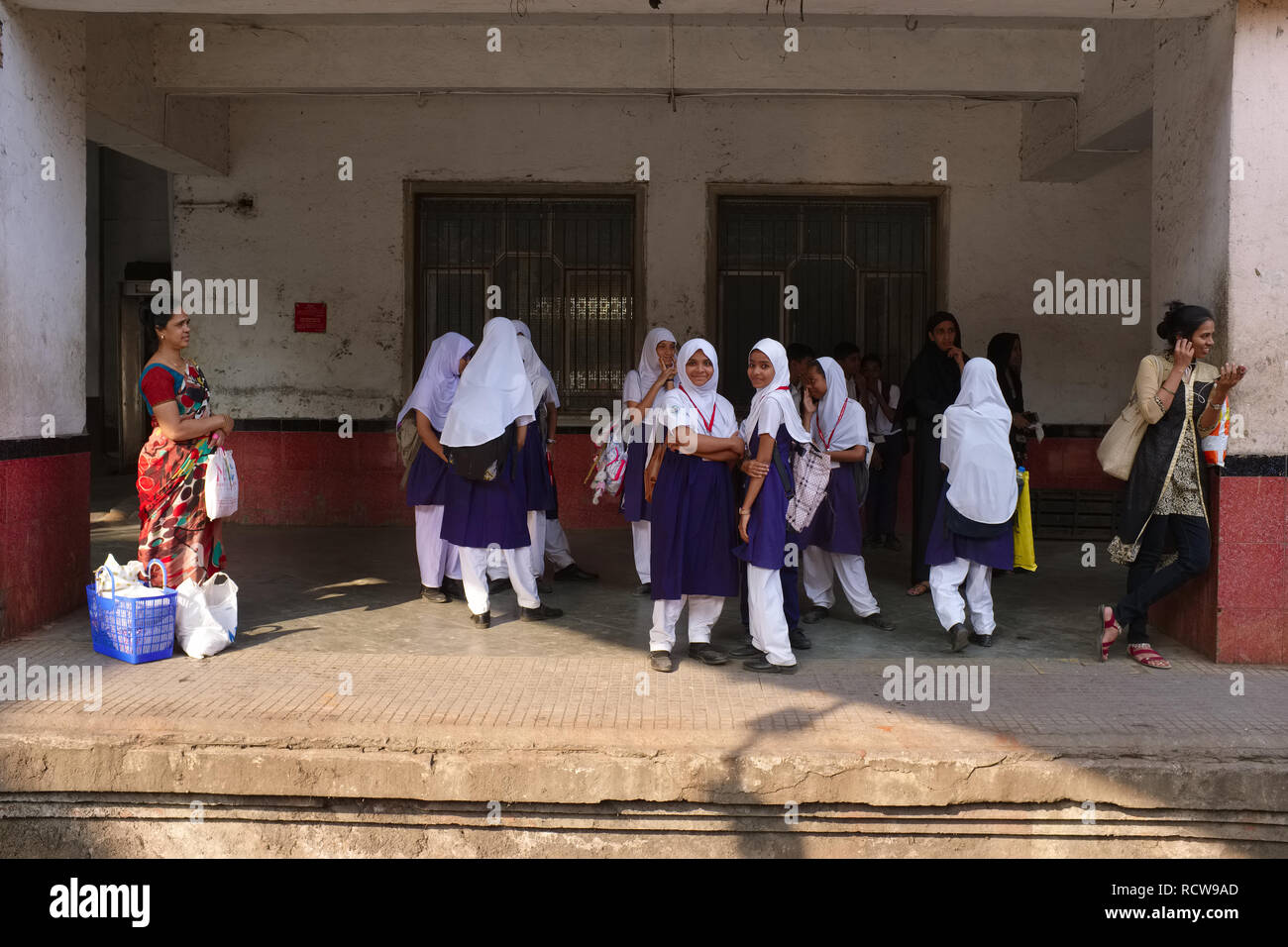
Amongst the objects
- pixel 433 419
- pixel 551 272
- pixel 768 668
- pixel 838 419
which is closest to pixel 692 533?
pixel 768 668

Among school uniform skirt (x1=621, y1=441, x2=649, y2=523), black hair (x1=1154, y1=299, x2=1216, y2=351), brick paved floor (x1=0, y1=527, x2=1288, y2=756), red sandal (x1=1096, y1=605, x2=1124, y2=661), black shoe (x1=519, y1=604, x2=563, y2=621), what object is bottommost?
brick paved floor (x1=0, y1=527, x2=1288, y2=756)

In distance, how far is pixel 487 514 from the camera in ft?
18.7

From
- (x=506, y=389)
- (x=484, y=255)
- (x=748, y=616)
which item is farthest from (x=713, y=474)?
(x=484, y=255)

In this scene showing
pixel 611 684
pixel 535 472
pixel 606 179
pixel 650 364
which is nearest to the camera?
pixel 611 684

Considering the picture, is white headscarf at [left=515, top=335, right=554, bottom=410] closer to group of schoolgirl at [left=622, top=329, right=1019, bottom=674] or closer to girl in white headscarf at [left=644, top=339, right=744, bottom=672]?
group of schoolgirl at [left=622, top=329, right=1019, bottom=674]

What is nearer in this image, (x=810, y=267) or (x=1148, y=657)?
(x=1148, y=657)

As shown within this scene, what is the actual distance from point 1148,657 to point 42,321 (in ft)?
18.2

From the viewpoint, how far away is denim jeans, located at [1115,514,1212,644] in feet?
16.8

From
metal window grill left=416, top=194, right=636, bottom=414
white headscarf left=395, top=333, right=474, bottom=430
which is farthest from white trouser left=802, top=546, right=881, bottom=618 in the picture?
metal window grill left=416, top=194, right=636, bottom=414

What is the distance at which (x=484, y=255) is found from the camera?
A: 9.23 m

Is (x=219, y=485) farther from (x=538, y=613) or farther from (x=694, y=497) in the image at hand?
(x=694, y=497)

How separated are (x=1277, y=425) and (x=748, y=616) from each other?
2.58 m

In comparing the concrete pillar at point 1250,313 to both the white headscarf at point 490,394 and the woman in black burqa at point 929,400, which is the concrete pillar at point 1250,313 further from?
the white headscarf at point 490,394

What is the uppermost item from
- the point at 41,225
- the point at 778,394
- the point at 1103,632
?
the point at 41,225
